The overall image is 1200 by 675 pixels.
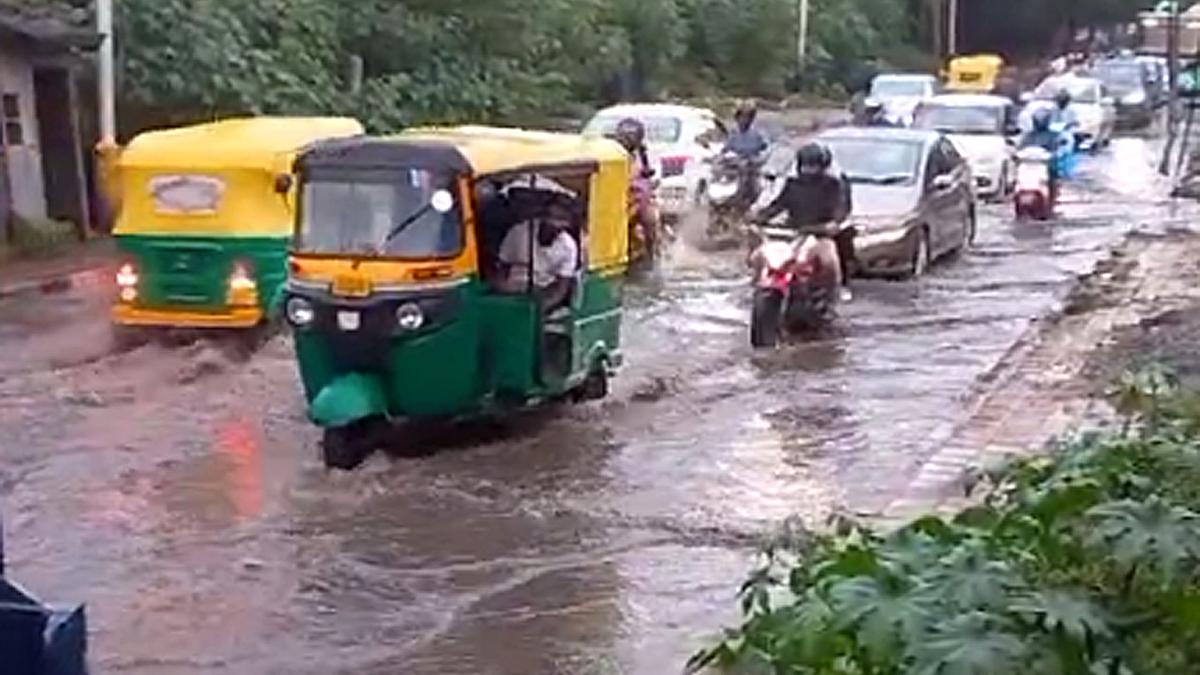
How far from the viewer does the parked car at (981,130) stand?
30906mm

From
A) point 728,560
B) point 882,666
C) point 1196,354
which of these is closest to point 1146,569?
point 882,666

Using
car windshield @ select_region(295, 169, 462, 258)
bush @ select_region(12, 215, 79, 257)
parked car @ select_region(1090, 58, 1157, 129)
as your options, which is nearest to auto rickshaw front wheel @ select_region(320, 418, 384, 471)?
car windshield @ select_region(295, 169, 462, 258)

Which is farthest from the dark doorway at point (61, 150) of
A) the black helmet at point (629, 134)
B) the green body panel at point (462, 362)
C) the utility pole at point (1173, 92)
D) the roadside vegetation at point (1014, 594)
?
the roadside vegetation at point (1014, 594)

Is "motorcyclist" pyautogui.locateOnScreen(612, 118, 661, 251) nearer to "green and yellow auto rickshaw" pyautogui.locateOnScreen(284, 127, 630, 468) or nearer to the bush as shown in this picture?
the bush

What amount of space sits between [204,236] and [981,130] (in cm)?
1608

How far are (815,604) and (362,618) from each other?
19.2ft

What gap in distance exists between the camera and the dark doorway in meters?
26.7

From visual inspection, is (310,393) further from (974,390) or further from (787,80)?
(787,80)

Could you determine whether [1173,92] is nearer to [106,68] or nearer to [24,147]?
[106,68]

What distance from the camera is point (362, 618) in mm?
10031

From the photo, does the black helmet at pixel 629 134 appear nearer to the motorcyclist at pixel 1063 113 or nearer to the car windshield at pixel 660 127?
the car windshield at pixel 660 127

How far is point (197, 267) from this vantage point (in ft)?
60.4

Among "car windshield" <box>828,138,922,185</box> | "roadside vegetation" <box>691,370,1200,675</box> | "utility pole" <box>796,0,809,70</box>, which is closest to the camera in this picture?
"roadside vegetation" <box>691,370,1200,675</box>

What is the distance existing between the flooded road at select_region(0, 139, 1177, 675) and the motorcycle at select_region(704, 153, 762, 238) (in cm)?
761
